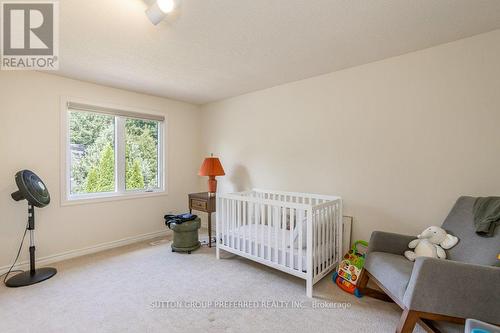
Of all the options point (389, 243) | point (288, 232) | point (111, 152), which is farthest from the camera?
point (111, 152)

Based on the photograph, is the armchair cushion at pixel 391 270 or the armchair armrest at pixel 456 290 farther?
the armchair cushion at pixel 391 270

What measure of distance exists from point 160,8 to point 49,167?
2.44 meters

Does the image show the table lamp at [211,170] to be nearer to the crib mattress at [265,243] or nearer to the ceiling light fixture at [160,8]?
the crib mattress at [265,243]

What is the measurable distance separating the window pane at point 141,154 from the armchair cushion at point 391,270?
3.19 metres

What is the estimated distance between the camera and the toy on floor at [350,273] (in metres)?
2.18

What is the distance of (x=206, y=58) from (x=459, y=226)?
263 centimetres

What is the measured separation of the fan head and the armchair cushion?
3.14m

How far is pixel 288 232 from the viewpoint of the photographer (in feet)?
8.57

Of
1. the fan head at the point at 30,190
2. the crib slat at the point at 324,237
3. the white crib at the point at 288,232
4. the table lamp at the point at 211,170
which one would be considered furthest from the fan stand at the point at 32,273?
the crib slat at the point at 324,237

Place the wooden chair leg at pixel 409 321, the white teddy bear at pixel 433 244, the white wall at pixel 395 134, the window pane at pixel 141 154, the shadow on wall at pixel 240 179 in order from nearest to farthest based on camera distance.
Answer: the wooden chair leg at pixel 409 321
the white teddy bear at pixel 433 244
the white wall at pixel 395 134
the window pane at pixel 141 154
the shadow on wall at pixel 240 179

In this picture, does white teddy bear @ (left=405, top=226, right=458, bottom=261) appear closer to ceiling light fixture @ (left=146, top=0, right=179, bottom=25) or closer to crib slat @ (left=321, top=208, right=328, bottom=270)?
crib slat @ (left=321, top=208, right=328, bottom=270)

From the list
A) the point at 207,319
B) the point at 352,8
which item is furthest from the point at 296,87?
the point at 207,319

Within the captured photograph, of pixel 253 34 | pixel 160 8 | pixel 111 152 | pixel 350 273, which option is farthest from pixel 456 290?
pixel 111 152
